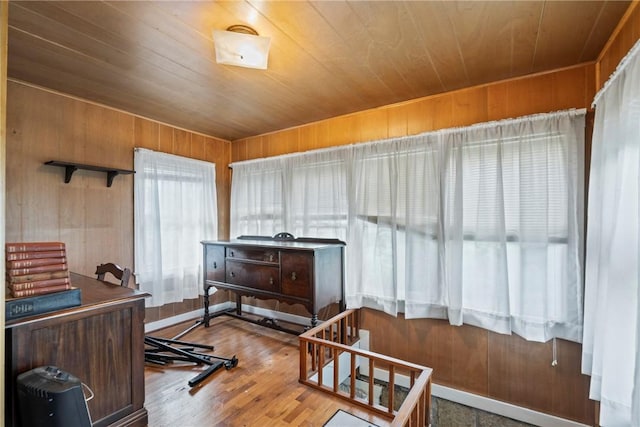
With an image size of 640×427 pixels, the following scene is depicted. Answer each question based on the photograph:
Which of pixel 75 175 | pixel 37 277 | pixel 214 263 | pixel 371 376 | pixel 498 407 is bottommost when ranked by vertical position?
pixel 498 407

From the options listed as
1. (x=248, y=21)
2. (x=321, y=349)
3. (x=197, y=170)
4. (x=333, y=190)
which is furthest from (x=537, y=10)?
(x=197, y=170)

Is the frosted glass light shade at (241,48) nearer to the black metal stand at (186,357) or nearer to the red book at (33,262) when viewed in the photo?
the red book at (33,262)

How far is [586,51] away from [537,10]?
2.26ft

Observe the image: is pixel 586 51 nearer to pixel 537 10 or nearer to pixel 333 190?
pixel 537 10

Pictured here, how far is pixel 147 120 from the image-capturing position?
319cm

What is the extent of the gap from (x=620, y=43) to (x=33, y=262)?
3.13 meters

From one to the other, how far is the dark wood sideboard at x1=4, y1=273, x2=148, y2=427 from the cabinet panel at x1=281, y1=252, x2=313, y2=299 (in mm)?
1193

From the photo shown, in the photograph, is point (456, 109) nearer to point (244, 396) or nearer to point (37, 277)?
point (244, 396)

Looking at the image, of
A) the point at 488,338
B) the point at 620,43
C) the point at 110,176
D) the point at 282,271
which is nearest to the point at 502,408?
the point at 488,338

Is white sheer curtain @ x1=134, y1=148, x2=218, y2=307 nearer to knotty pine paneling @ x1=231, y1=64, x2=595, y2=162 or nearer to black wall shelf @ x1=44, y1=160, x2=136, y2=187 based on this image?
black wall shelf @ x1=44, y1=160, x2=136, y2=187

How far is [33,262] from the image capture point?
131 centimetres

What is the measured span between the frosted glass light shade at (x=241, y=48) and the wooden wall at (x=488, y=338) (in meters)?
→ 1.45

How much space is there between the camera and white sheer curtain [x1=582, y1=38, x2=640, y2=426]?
4.35 feet

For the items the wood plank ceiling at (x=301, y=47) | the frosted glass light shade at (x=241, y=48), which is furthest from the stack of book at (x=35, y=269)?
the frosted glass light shade at (x=241, y=48)
